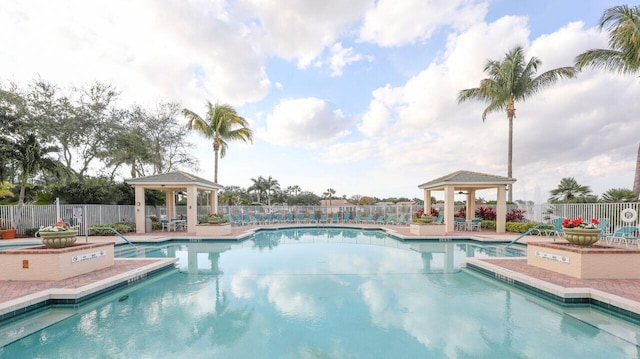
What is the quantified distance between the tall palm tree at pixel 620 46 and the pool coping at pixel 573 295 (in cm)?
1148

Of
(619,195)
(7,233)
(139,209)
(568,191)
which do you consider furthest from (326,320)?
(568,191)

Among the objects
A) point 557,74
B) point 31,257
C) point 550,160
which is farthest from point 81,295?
point 550,160

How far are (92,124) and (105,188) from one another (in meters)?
4.36

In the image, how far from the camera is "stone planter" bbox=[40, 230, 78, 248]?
18.7 feet

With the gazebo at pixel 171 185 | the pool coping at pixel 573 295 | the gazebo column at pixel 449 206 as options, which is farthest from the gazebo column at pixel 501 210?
the gazebo at pixel 171 185

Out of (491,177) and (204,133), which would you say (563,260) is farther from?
(204,133)

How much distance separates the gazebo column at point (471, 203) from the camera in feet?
52.2

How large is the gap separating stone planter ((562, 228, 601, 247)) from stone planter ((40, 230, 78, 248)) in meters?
10.9

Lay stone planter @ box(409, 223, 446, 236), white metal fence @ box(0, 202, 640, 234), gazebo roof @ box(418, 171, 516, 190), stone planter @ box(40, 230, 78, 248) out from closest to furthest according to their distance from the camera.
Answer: stone planter @ box(40, 230, 78, 248) → white metal fence @ box(0, 202, 640, 234) → stone planter @ box(409, 223, 446, 236) → gazebo roof @ box(418, 171, 516, 190)

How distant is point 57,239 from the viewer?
577cm

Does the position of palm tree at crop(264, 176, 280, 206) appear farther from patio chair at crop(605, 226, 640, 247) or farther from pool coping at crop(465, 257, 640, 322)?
pool coping at crop(465, 257, 640, 322)

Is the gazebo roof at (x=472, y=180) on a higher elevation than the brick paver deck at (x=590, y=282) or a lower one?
higher

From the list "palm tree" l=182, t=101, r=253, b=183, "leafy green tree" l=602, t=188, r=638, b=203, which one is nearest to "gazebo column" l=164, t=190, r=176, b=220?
"palm tree" l=182, t=101, r=253, b=183

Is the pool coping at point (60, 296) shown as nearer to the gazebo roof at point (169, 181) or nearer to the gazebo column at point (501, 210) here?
the gazebo roof at point (169, 181)
